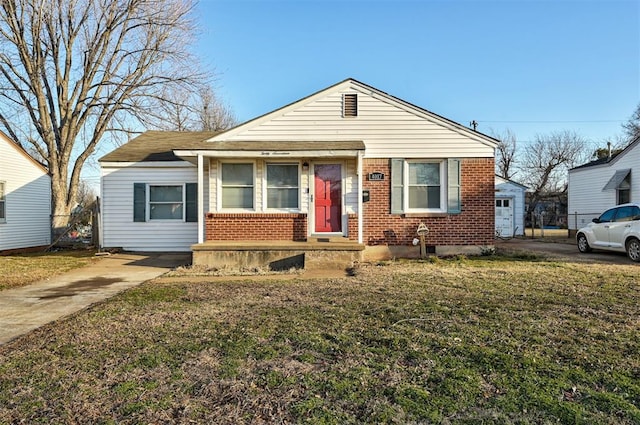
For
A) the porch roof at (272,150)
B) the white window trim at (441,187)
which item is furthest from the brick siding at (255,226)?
the white window trim at (441,187)

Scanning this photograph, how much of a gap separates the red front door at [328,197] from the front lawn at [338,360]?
16.5 feet

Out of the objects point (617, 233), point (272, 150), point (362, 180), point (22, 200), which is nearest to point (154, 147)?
point (22, 200)

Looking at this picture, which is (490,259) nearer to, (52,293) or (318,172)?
(318,172)

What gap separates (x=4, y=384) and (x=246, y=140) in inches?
348

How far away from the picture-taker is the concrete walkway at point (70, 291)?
543 centimetres

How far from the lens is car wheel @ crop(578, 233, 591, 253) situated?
12.9m

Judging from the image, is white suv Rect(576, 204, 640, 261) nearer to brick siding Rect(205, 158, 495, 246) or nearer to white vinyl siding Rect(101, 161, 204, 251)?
brick siding Rect(205, 158, 495, 246)

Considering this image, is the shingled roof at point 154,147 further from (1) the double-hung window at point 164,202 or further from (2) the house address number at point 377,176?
(2) the house address number at point 377,176

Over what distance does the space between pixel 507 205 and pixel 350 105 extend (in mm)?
16088

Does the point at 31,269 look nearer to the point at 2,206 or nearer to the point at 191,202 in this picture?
the point at 191,202

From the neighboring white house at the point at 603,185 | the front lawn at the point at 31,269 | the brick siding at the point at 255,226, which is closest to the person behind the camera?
the front lawn at the point at 31,269

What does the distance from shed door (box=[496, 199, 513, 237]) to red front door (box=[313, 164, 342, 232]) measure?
49.2 feet

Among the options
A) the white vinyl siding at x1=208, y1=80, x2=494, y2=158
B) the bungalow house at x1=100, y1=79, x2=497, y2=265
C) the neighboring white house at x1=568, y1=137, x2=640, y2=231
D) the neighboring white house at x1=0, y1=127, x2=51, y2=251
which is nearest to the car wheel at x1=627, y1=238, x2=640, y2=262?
the bungalow house at x1=100, y1=79, x2=497, y2=265

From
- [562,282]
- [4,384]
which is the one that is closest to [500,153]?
[562,282]
